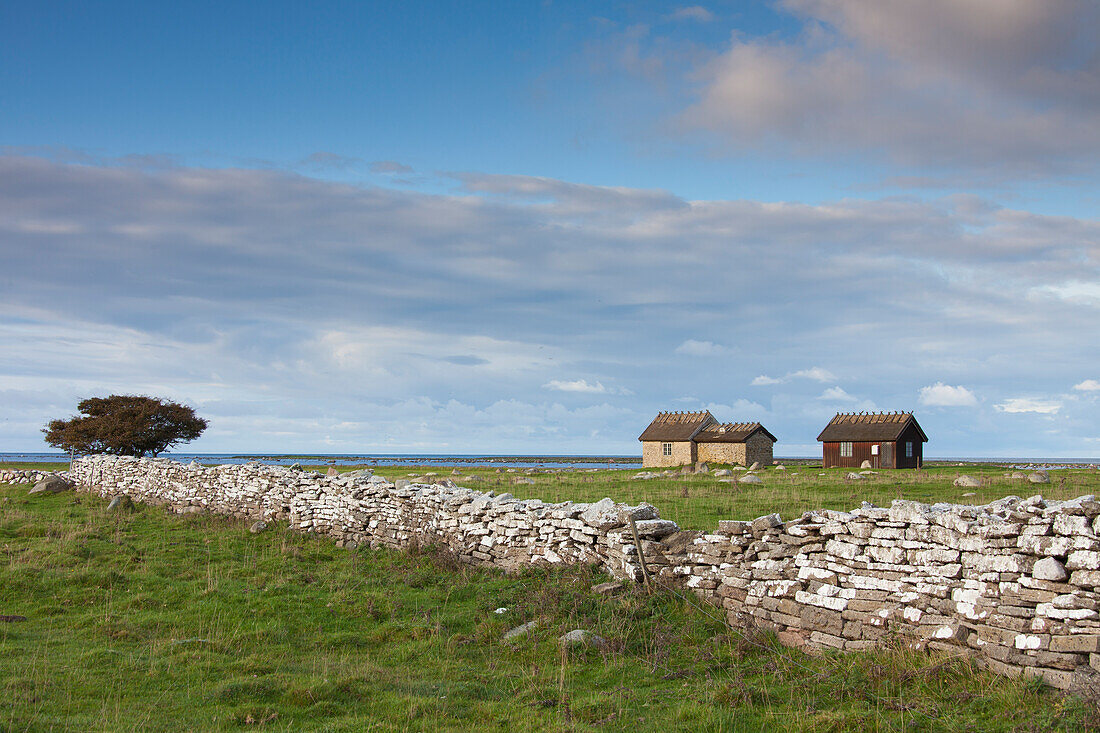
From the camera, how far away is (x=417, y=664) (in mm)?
9648

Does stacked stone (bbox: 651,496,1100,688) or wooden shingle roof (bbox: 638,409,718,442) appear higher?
wooden shingle roof (bbox: 638,409,718,442)

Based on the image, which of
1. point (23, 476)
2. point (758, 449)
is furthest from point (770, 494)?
point (758, 449)

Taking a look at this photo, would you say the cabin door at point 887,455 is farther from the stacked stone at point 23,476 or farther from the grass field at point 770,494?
the stacked stone at point 23,476

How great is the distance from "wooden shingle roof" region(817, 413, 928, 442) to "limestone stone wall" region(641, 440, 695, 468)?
11055 mm

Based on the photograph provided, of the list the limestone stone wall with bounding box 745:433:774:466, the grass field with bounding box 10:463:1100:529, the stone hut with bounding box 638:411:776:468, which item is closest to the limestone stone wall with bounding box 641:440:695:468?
the stone hut with bounding box 638:411:776:468

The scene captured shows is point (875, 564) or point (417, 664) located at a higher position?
point (875, 564)

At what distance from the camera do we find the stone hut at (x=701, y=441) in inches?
2363

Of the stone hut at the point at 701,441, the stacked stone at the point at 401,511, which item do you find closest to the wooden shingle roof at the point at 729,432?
the stone hut at the point at 701,441

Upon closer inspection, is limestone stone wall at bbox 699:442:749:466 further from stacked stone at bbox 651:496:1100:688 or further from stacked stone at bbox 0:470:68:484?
stacked stone at bbox 651:496:1100:688

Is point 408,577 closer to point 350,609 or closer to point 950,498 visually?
point 350,609

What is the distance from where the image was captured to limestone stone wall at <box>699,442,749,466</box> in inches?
2344

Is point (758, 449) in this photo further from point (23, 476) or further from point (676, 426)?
point (23, 476)

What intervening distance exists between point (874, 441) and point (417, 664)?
53.4 metres

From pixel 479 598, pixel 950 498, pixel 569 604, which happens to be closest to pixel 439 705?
pixel 569 604
